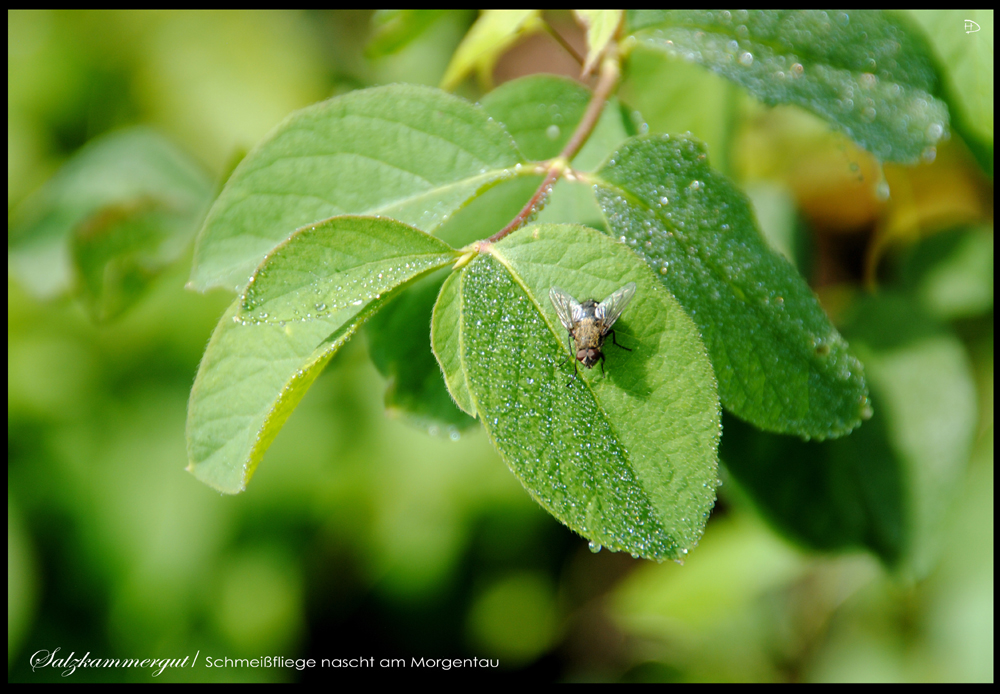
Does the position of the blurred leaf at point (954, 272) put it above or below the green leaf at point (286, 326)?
below

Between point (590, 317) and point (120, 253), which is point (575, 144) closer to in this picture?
point (590, 317)

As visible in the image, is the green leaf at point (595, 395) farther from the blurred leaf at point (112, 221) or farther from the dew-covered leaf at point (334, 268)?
the blurred leaf at point (112, 221)

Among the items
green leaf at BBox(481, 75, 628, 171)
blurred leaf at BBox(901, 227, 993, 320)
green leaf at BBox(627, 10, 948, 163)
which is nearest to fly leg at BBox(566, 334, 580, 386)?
green leaf at BBox(481, 75, 628, 171)

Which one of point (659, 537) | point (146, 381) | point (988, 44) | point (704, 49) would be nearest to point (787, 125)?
point (988, 44)

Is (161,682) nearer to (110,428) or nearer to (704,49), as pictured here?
(110,428)

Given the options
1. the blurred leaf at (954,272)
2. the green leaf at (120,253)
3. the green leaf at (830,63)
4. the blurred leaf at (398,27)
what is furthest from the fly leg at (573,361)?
the blurred leaf at (954,272)
